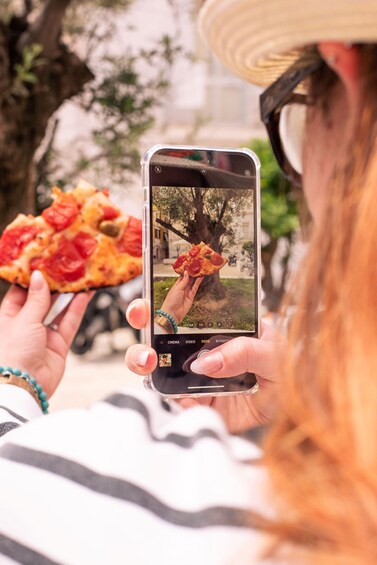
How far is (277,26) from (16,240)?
4.37ft

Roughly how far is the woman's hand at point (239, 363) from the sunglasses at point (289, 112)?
0.94 feet

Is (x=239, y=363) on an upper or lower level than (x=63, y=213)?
lower

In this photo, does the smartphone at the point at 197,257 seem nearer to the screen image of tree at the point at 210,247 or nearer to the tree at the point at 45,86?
the screen image of tree at the point at 210,247

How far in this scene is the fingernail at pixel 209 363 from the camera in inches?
48.9

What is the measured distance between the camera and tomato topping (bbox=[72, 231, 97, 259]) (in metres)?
2.04

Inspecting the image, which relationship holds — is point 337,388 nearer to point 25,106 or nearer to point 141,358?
point 141,358

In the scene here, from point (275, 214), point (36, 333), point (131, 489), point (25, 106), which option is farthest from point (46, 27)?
point (275, 214)

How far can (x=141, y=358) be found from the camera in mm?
1208

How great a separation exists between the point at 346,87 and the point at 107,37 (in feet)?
18.9

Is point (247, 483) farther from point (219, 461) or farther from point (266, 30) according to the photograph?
point (266, 30)

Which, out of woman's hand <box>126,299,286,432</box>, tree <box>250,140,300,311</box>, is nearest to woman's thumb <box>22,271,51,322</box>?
woman's hand <box>126,299,286,432</box>

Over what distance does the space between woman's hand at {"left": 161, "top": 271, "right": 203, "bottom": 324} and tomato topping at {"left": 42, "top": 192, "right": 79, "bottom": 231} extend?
0.80m

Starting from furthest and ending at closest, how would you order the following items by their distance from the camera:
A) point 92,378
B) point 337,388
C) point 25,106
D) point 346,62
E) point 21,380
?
point 92,378, point 25,106, point 21,380, point 346,62, point 337,388

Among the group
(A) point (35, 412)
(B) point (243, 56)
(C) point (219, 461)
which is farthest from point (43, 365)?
(C) point (219, 461)
